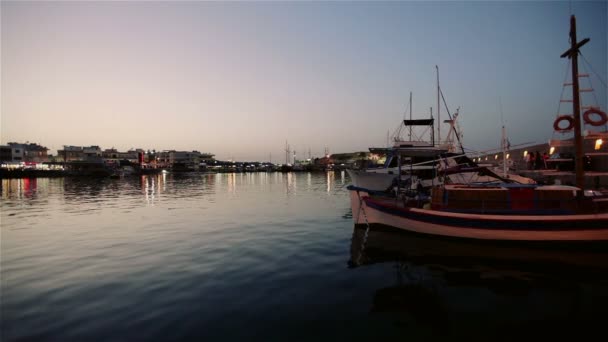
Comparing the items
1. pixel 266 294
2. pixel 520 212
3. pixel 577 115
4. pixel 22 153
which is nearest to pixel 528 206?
pixel 520 212

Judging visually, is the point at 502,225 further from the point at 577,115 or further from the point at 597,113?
the point at 597,113

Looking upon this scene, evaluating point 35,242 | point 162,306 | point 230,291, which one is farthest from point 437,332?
point 35,242

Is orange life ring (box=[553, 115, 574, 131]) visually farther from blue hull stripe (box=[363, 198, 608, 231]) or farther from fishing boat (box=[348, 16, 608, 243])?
blue hull stripe (box=[363, 198, 608, 231])

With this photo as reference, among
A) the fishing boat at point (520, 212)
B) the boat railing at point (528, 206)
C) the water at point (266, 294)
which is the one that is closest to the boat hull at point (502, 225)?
the fishing boat at point (520, 212)

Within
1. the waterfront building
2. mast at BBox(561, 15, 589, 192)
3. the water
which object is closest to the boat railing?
mast at BBox(561, 15, 589, 192)

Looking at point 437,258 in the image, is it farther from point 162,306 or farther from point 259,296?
point 162,306

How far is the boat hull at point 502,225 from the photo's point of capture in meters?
11.1

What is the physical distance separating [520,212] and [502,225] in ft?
3.19

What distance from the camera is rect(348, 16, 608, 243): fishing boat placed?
11297 millimetres

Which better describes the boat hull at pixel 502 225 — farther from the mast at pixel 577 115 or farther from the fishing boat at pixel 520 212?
the mast at pixel 577 115

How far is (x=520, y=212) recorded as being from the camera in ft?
39.8

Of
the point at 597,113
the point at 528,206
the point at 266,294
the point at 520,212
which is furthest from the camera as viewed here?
the point at 597,113

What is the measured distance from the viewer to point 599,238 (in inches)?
436

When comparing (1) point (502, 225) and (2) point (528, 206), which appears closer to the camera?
(1) point (502, 225)
